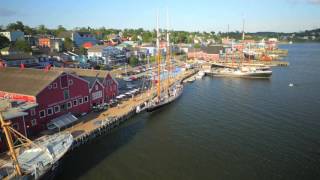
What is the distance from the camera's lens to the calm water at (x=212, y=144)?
104ft

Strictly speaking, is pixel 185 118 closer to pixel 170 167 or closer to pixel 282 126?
pixel 282 126

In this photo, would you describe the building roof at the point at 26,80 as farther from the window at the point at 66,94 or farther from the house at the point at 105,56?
the house at the point at 105,56

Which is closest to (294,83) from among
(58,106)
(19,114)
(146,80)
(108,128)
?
(146,80)

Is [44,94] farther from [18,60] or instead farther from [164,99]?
[18,60]

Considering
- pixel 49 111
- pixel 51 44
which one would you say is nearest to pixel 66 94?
pixel 49 111

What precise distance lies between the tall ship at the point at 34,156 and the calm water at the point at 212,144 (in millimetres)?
2708

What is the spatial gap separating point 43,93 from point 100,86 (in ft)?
43.7

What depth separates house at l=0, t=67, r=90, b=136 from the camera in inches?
1446

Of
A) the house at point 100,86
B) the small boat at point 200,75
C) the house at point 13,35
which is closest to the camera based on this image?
the house at point 100,86

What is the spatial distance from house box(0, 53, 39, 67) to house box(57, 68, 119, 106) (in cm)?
2942

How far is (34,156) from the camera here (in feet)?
96.5

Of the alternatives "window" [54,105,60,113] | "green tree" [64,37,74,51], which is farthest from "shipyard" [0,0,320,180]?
"green tree" [64,37,74,51]

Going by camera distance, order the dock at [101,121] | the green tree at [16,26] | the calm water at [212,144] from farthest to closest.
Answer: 1. the green tree at [16,26]
2. the dock at [101,121]
3. the calm water at [212,144]

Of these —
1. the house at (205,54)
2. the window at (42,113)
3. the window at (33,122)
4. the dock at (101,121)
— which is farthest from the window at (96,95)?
the house at (205,54)
